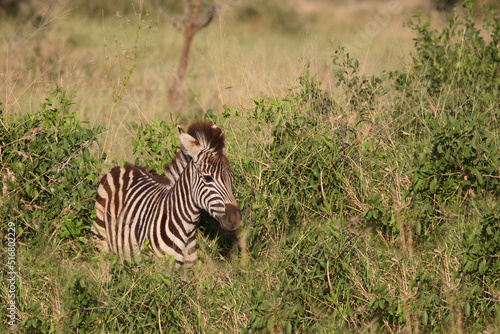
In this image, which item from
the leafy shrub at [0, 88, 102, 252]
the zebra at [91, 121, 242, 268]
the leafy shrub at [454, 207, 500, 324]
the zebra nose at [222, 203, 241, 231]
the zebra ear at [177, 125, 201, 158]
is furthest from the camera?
the leafy shrub at [0, 88, 102, 252]

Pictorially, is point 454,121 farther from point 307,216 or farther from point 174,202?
point 174,202

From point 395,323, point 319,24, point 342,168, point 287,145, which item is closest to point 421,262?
point 395,323

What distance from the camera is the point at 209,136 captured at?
13.7ft

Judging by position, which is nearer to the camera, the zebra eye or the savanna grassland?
the savanna grassland

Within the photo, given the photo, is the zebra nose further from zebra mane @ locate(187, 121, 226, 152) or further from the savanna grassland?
zebra mane @ locate(187, 121, 226, 152)

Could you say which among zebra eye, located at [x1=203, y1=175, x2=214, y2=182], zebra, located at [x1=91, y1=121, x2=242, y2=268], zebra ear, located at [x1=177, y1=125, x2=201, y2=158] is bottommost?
zebra, located at [x1=91, y1=121, x2=242, y2=268]

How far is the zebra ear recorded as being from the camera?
4094 millimetres

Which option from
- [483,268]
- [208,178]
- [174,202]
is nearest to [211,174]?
[208,178]

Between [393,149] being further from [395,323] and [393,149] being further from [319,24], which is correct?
[319,24]

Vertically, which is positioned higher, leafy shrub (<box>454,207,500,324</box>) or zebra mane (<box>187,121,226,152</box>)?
zebra mane (<box>187,121,226,152</box>)

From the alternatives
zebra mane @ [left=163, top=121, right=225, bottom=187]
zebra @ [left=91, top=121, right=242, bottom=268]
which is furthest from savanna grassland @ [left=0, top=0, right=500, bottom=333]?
zebra mane @ [left=163, top=121, right=225, bottom=187]

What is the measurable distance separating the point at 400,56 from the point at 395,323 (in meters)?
3.61

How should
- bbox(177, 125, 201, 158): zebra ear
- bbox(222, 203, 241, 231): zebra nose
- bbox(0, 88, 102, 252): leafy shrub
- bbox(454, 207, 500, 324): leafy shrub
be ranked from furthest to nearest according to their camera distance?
bbox(0, 88, 102, 252): leafy shrub < bbox(177, 125, 201, 158): zebra ear < bbox(222, 203, 241, 231): zebra nose < bbox(454, 207, 500, 324): leafy shrub

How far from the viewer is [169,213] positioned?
425 centimetres
